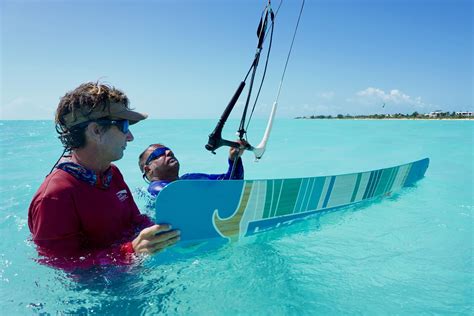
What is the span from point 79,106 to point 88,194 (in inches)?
18.7

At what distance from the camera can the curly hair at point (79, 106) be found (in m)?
1.73

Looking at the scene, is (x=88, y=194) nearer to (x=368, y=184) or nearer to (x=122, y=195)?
(x=122, y=195)

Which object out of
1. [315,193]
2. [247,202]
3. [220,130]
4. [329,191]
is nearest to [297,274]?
[247,202]

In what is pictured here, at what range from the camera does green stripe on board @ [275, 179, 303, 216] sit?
3.36 m

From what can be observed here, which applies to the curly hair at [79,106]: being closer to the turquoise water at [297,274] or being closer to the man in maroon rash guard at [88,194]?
the man in maroon rash guard at [88,194]

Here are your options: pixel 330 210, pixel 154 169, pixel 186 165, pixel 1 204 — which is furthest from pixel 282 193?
pixel 186 165

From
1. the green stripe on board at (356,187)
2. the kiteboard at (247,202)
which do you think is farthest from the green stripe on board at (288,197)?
the green stripe on board at (356,187)

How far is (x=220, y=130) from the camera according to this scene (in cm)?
253

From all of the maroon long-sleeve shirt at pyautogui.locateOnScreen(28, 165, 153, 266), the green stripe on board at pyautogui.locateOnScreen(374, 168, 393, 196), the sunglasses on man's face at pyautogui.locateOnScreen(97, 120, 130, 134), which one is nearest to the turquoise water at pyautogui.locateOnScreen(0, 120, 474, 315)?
the maroon long-sleeve shirt at pyautogui.locateOnScreen(28, 165, 153, 266)

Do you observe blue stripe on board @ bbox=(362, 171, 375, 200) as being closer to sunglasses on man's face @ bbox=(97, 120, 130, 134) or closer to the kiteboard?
the kiteboard

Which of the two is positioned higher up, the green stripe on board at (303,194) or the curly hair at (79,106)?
the curly hair at (79,106)

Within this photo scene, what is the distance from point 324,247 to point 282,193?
69 cm

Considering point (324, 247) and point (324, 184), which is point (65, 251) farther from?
point (324, 184)

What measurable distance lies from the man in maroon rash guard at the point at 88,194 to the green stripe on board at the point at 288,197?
66.8 inches
